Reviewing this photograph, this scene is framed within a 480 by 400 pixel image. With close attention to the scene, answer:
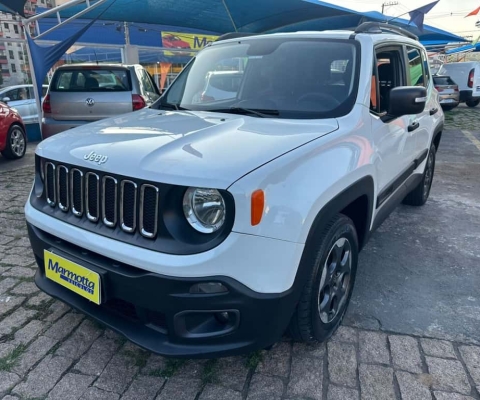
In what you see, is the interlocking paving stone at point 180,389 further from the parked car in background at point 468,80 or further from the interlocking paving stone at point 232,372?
the parked car in background at point 468,80

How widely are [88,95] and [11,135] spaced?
5.54ft

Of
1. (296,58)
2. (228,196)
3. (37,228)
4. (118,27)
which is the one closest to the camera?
(228,196)

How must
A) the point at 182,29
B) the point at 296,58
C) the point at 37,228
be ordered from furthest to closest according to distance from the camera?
the point at 182,29, the point at 296,58, the point at 37,228

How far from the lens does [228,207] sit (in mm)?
1775

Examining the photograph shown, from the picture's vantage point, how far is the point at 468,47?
3241 centimetres

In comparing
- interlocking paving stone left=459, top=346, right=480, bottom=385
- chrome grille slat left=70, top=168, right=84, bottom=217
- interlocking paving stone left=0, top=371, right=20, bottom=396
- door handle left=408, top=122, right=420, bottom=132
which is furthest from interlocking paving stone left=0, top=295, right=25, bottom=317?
door handle left=408, top=122, right=420, bottom=132

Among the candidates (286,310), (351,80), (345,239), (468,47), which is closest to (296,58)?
(351,80)

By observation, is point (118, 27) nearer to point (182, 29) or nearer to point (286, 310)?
point (182, 29)

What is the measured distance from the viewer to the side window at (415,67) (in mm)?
3803

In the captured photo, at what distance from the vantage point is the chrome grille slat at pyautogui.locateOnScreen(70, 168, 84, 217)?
2.18m

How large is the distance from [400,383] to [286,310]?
2.68 ft

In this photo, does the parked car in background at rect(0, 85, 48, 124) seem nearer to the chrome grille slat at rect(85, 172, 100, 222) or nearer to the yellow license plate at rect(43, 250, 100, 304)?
the yellow license plate at rect(43, 250, 100, 304)

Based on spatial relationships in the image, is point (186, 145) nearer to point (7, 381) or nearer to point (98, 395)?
point (98, 395)

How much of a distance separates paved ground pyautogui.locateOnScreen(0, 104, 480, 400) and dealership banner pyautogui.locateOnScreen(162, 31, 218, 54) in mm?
14408
